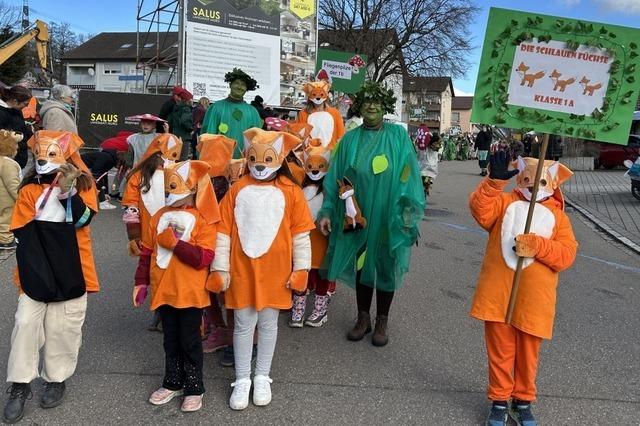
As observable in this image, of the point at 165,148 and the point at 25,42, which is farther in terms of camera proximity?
the point at 25,42

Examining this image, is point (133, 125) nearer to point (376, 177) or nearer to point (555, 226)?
point (376, 177)

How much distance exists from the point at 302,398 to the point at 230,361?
687 millimetres

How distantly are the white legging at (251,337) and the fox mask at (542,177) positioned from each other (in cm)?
161

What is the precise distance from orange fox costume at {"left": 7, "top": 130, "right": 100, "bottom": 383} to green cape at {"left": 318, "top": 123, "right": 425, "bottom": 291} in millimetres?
1686

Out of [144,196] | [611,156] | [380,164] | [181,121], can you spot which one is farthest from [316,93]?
→ [611,156]

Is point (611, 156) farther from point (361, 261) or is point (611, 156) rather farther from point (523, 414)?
point (523, 414)

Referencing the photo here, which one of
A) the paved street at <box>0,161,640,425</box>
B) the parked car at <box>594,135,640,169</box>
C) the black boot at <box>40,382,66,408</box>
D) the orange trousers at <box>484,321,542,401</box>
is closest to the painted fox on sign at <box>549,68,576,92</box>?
the orange trousers at <box>484,321,542,401</box>

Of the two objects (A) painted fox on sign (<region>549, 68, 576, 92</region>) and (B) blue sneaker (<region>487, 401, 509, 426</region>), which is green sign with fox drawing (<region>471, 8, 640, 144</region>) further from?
(B) blue sneaker (<region>487, 401, 509, 426</region>)

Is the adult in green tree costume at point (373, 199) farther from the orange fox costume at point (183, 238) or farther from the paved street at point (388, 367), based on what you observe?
the orange fox costume at point (183, 238)

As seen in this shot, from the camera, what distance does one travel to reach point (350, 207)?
4.00 meters

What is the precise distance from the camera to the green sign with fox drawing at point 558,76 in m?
3.08

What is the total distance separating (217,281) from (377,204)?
141cm

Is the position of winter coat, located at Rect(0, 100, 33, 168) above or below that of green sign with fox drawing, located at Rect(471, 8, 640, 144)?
below

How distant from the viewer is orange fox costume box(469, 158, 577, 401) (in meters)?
3.05
